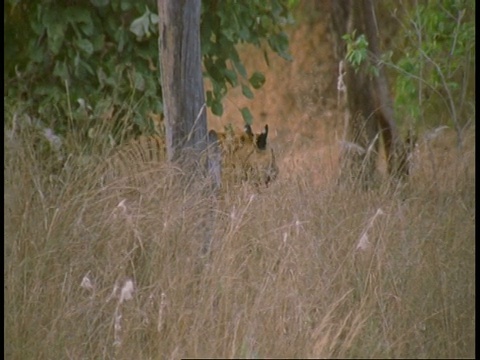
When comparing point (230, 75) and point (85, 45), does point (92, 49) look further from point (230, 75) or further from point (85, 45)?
point (230, 75)

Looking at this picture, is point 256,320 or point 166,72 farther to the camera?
point 166,72

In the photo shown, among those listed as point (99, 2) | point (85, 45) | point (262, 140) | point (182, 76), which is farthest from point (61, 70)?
point (262, 140)

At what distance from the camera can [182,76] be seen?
5.14 m

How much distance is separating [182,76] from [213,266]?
4.76 ft

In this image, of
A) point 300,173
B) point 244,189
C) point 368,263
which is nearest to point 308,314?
point 368,263

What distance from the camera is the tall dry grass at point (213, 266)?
357 cm

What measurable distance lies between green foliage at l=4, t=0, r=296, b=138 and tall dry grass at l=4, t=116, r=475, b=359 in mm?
1498

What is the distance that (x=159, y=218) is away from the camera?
438 cm

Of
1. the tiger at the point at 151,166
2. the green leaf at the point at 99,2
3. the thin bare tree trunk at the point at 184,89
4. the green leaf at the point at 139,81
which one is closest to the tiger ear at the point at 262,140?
the tiger at the point at 151,166

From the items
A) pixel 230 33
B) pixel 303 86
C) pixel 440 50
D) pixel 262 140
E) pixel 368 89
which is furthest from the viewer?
pixel 303 86

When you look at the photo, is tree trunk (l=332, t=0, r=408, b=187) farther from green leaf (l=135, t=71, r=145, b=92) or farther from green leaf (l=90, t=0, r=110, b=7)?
green leaf (l=90, t=0, r=110, b=7)

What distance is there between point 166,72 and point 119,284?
4.68ft

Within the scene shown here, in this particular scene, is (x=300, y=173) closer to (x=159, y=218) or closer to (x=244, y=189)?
(x=244, y=189)

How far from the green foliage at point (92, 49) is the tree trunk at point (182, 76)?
2.70 feet
